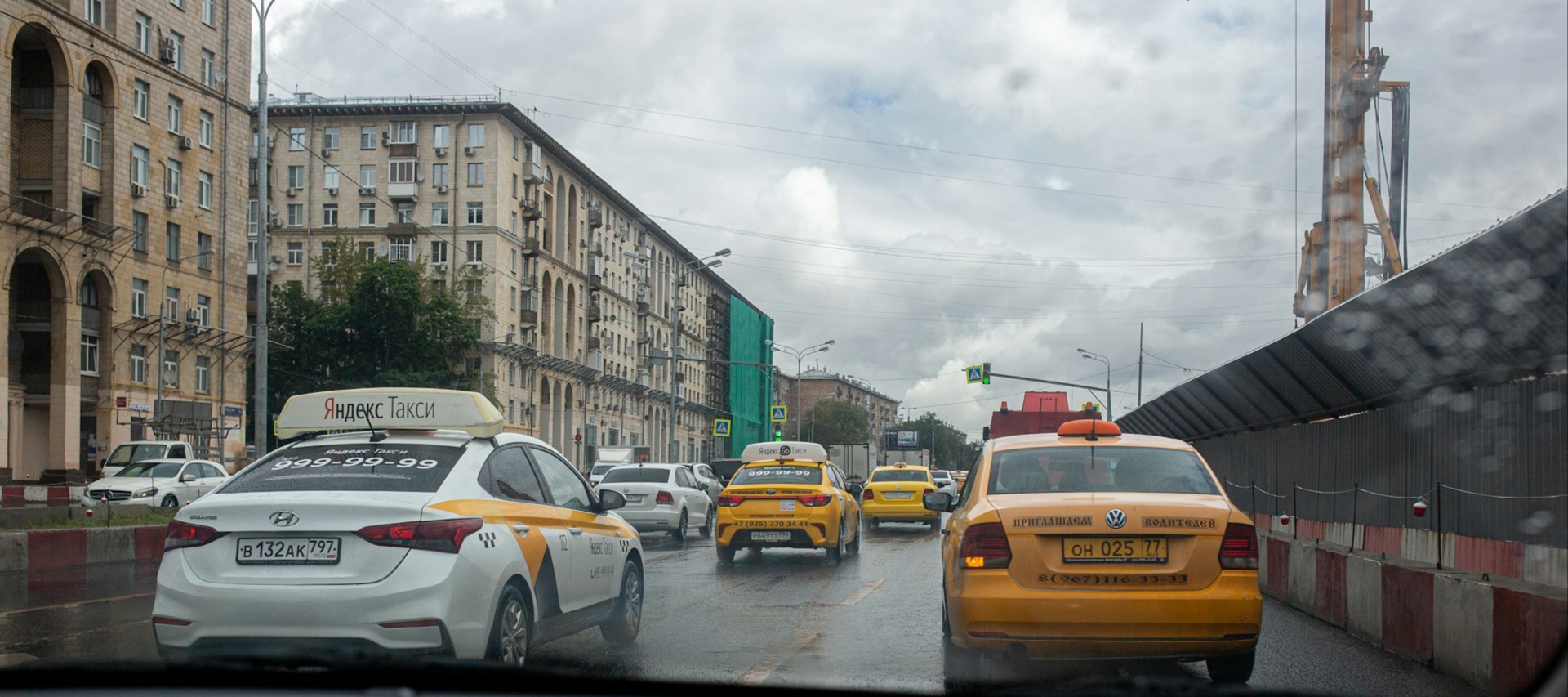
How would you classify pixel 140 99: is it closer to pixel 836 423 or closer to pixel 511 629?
pixel 511 629

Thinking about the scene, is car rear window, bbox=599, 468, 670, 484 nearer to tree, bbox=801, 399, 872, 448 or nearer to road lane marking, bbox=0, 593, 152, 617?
road lane marking, bbox=0, 593, 152, 617

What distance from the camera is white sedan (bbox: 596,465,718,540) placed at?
885 inches

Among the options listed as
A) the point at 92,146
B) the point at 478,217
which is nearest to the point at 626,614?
the point at 92,146

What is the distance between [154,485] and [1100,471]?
29.6 meters

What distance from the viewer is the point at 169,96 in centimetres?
4950

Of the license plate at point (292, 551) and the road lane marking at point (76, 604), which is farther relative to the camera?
the road lane marking at point (76, 604)

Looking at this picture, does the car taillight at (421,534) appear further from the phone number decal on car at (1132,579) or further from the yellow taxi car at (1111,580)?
the phone number decal on car at (1132,579)

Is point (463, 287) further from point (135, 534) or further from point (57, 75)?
point (135, 534)

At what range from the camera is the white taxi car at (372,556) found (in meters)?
6.11

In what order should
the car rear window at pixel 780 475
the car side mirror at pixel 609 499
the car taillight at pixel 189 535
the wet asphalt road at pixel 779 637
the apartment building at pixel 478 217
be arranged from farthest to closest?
the apartment building at pixel 478 217, the car rear window at pixel 780 475, the car side mirror at pixel 609 499, the wet asphalt road at pixel 779 637, the car taillight at pixel 189 535

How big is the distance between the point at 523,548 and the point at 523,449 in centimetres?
107

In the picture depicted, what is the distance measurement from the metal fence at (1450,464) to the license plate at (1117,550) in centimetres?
304

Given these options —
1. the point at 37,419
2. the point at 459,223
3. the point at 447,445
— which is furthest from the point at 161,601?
the point at 459,223

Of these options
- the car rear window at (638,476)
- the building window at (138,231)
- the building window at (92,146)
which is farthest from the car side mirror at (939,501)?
the building window at (138,231)
